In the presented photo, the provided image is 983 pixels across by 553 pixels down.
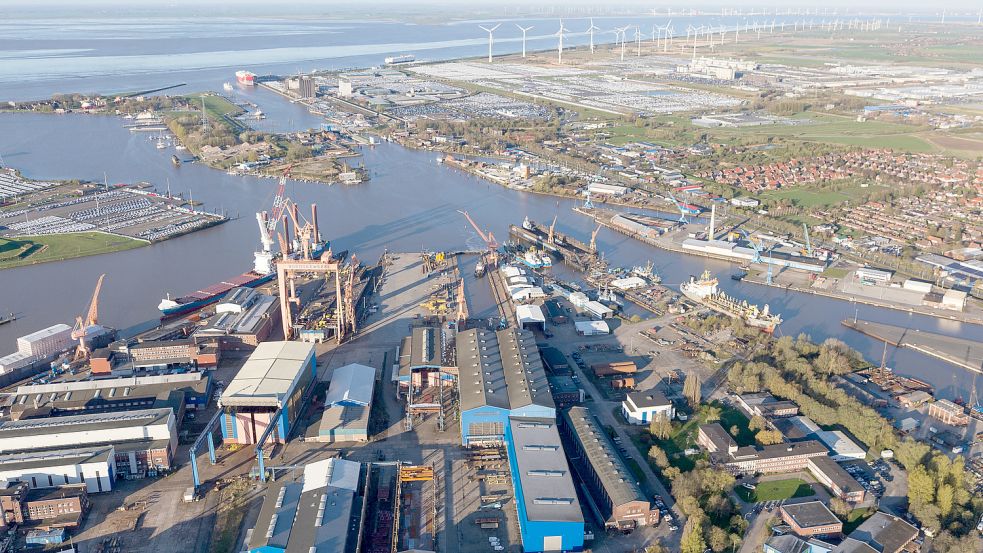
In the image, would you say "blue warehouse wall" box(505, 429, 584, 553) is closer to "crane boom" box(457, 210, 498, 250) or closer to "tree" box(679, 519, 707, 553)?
"tree" box(679, 519, 707, 553)

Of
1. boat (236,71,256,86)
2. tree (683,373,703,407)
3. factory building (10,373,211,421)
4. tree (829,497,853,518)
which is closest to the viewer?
tree (829,497,853,518)

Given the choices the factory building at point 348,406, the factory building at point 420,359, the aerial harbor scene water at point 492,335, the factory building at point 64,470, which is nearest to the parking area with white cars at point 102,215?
the aerial harbor scene water at point 492,335

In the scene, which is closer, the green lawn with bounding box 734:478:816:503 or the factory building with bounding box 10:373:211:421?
the green lawn with bounding box 734:478:816:503

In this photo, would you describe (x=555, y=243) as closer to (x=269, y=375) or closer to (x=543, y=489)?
(x=269, y=375)

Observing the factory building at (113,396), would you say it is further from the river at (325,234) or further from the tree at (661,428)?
the tree at (661,428)

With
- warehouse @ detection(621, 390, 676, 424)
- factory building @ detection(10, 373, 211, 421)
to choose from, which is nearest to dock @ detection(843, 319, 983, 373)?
warehouse @ detection(621, 390, 676, 424)

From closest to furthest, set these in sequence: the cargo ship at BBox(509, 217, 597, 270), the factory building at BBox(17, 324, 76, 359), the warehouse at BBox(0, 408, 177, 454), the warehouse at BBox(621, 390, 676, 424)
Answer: the warehouse at BBox(0, 408, 177, 454)
the warehouse at BBox(621, 390, 676, 424)
the factory building at BBox(17, 324, 76, 359)
the cargo ship at BBox(509, 217, 597, 270)

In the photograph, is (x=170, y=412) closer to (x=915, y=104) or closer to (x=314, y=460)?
(x=314, y=460)
